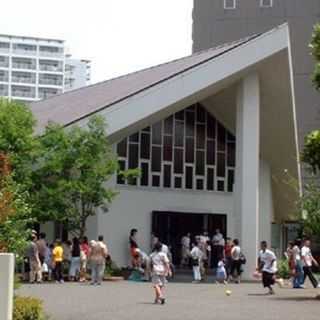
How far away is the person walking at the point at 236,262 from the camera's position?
2866 centimetres

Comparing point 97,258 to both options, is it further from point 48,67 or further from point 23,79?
point 48,67

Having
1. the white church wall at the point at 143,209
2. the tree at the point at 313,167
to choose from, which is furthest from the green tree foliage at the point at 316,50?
the white church wall at the point at 143,209

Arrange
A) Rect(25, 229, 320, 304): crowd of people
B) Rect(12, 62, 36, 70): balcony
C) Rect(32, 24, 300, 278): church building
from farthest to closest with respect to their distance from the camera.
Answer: Rect(12, 62, 36, 70): balcony
Rect(32, 24, 300, 278): church building
Rect(25, 229, 320, 304): crowd of people

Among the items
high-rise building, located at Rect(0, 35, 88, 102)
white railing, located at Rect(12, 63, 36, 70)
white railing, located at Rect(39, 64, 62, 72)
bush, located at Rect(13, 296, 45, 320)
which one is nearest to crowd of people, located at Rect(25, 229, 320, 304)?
bush, located at Rect(13, 296, 45, 320)

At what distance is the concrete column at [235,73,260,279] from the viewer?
3092 centimetres

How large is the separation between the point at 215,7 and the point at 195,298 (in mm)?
42816

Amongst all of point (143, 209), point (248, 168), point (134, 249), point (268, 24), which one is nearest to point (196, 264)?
point (134, 249)

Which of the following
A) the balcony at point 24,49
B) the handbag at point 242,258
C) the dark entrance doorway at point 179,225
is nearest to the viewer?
the handbag at point 242,258

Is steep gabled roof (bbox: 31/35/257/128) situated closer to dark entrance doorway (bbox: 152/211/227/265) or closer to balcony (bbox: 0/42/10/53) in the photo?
dark entrance doorway (bbox: 152/211/227/265)

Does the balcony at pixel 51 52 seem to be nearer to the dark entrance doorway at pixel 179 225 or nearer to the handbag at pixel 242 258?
the dark entrance doorway at pixel 179 225

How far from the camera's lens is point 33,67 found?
463 ft

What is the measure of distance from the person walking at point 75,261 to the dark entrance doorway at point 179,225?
6.48 meters

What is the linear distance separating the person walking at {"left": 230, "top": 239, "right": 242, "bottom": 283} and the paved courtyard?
2692 millimetres

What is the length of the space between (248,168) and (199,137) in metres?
4.48
